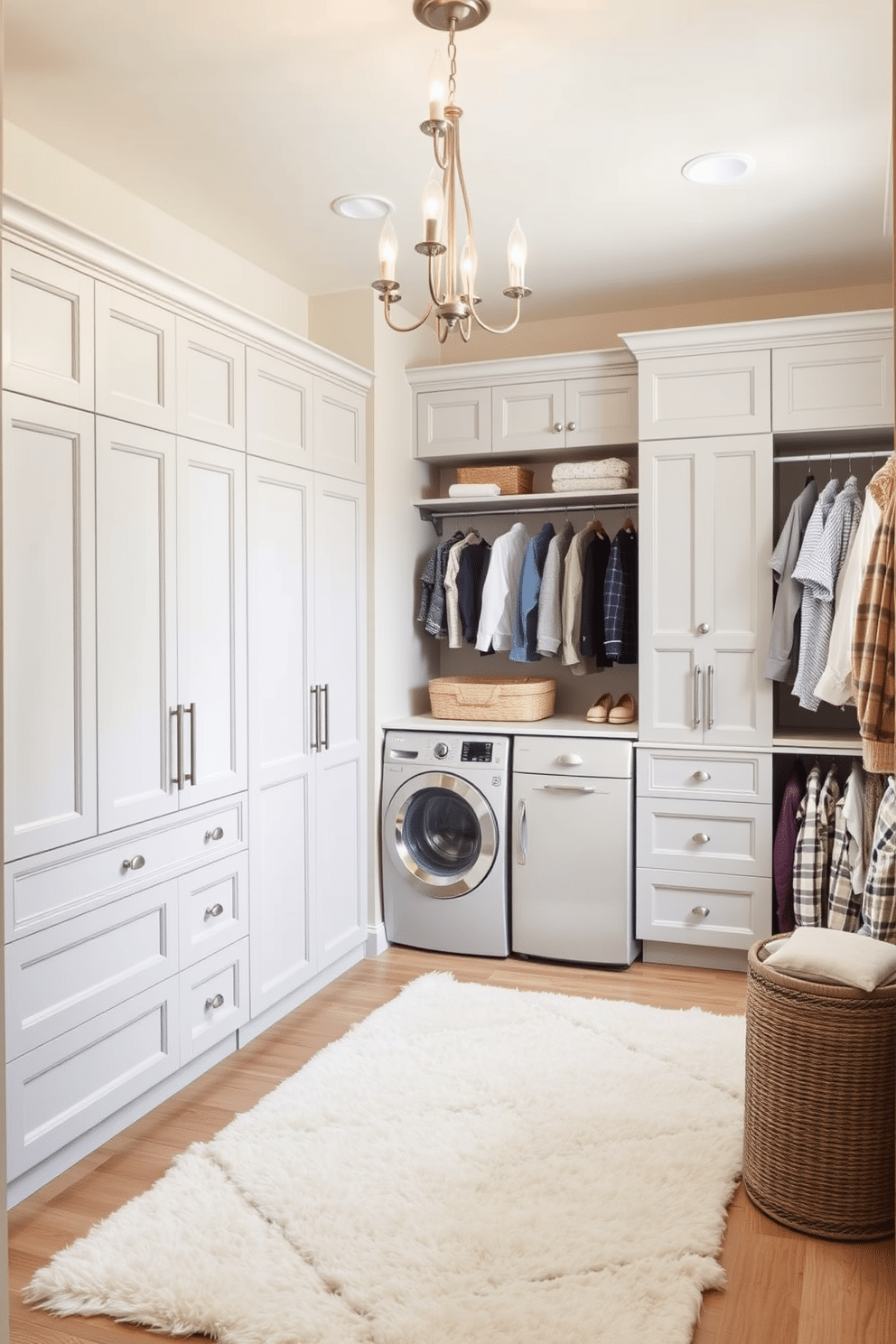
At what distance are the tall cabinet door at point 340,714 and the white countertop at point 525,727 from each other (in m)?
0.23

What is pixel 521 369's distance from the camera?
14.2 feet

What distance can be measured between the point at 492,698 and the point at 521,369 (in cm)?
136

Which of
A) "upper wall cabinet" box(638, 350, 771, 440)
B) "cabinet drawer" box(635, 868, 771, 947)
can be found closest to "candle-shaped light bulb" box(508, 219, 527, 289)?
"upper wall cabinet" box(638, 350, 771, 440)

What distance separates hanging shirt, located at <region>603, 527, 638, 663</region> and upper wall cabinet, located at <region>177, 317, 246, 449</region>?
1.59 meters

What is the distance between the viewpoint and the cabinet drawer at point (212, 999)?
3.00 meters

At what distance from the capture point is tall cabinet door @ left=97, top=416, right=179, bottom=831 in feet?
8.72

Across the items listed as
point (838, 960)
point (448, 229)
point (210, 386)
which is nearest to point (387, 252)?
point (448, 229)

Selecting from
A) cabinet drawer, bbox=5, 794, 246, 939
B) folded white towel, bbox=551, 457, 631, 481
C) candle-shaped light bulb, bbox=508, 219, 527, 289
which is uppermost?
candle-shaped light bulb, bbox=508, 219, 527, 289

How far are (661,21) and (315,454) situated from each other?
1813mm

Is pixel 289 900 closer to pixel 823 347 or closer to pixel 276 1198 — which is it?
pixel 276 1198

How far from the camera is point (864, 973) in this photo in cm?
222

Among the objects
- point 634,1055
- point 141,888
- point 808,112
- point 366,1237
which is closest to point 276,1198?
point 366,1237

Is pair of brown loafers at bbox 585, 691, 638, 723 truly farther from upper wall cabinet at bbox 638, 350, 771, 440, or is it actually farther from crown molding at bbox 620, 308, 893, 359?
crown molding at bbox 620, 308, 893, 359

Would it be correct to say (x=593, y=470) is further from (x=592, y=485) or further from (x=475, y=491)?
(x=475, y=491)
